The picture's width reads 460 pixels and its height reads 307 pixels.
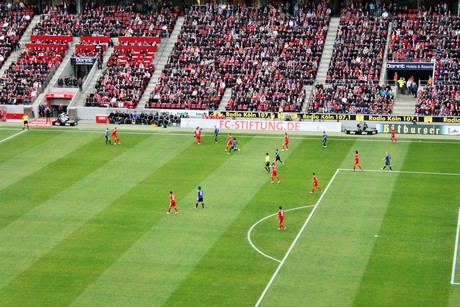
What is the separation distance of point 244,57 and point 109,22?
58.8 feet

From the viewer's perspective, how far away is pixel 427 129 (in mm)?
75000

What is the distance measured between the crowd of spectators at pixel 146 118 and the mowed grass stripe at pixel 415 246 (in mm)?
26963

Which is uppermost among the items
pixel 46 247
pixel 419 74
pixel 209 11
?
pixel 209 11

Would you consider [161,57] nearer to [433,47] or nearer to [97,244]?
[433,47]

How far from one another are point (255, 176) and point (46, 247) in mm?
18892

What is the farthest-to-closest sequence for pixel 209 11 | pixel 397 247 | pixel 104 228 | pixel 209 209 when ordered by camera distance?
pixel 209 11, pixel 209 209, pixel 104 228, pixel 397 247

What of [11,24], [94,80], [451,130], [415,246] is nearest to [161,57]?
[94,80]

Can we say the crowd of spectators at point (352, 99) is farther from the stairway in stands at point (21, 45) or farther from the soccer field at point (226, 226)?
the stairway in stands at point (21, 45)

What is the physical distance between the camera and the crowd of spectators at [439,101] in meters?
77.5

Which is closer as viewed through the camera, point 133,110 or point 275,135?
point 275,135

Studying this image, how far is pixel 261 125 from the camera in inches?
3068

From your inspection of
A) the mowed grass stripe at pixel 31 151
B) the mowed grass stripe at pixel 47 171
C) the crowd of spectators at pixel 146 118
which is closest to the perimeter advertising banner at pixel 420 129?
the crowd of spectators at pixel 146 118

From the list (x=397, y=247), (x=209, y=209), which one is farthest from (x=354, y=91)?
(x=397, y=247)

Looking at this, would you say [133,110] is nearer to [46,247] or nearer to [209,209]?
[209,209]
